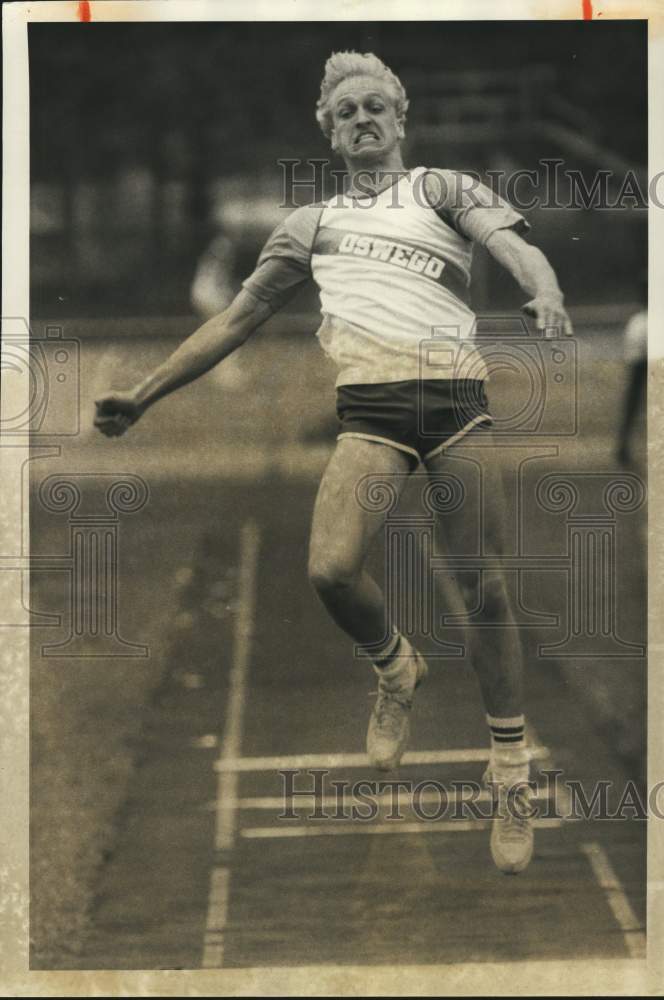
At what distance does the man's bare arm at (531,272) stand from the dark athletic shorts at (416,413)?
0.32 m

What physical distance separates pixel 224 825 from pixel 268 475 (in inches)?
45.9

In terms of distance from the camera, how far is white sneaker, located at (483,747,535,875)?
18.9 ft

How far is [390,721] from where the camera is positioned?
19.0ft

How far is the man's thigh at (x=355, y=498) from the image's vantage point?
5.65m

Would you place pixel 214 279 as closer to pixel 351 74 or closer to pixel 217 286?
pixel 217 286

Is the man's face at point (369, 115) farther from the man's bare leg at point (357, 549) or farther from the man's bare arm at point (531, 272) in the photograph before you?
the man's bare leg at point (357, 549)

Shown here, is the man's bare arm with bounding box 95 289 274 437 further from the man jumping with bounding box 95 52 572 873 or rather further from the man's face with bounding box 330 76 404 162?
the man's face with bounding box 330 76 404 162

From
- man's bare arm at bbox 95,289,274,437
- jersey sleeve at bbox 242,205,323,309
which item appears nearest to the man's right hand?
man's bare arm at bbox 95,289,274,437

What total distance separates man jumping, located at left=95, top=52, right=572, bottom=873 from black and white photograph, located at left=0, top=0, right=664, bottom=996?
15 millimetres

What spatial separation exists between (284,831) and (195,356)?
1.60 m

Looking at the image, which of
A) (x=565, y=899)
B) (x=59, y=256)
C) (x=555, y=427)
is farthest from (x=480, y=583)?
(x=59, y=256)

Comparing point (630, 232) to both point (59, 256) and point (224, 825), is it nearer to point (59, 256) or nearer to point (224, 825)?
point (59, 256)

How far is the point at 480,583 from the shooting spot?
576cm

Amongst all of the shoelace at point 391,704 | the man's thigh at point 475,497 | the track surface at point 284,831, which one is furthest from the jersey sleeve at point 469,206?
the shoelace at point 391,704
